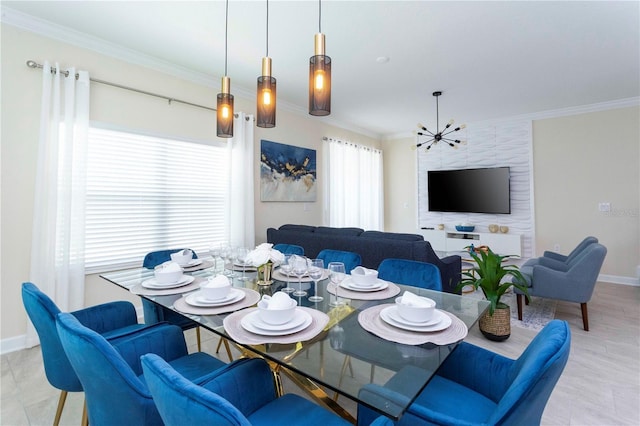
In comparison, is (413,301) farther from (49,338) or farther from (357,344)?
(49,338)

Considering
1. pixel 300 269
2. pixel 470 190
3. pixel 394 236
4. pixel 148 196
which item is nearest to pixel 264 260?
pixel 300 269

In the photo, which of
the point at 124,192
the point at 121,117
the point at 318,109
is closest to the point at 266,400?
the point at 318,109

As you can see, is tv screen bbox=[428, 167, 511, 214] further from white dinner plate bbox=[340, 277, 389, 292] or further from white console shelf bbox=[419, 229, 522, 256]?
white dinner plate bbox=[340, 277, 389, 292]

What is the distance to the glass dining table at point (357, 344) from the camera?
895 millimetres

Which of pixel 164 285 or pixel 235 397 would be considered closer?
pixel 235 397

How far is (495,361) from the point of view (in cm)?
123

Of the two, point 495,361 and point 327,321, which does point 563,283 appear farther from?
point 327,321

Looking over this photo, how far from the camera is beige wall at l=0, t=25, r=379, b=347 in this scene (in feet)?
8.17

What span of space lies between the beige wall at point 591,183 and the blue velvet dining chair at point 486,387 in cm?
504

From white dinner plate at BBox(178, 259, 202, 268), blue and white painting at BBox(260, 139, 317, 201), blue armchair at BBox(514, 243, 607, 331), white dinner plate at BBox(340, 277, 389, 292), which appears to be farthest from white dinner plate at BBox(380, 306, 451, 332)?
blue and white painting at BBox(260, 139, 317, 201)

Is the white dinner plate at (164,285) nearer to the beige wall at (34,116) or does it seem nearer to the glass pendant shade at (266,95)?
the glass pendant shade at (266,95)

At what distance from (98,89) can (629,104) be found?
269 inches

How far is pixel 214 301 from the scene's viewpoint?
1.45 m

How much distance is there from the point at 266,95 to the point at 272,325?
1.26m
